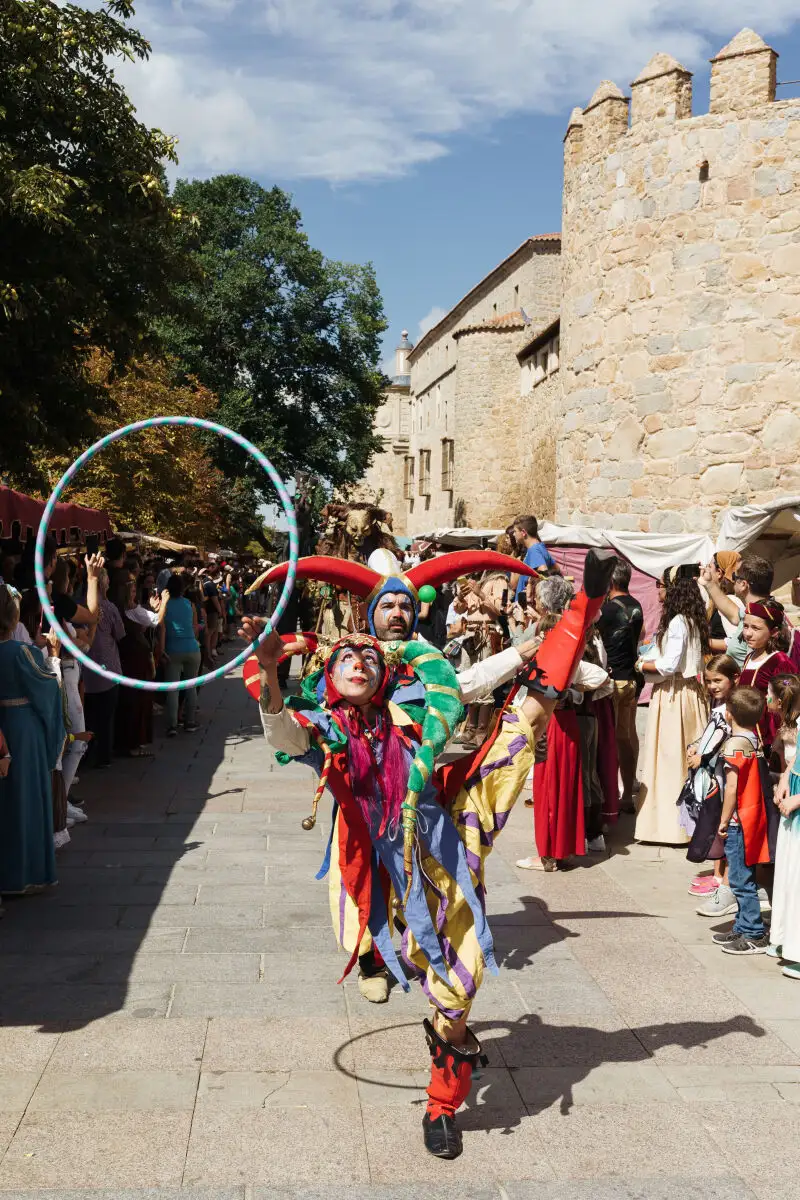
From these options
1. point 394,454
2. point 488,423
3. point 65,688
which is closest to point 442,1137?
point 65,688

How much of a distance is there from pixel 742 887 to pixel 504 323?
129 ft

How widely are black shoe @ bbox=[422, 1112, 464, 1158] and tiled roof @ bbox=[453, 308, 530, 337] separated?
1616 inches

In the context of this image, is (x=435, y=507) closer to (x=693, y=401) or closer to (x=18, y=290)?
(x=693, y=401)

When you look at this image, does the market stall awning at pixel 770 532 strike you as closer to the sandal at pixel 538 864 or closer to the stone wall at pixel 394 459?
the sandal at pixel 538 864

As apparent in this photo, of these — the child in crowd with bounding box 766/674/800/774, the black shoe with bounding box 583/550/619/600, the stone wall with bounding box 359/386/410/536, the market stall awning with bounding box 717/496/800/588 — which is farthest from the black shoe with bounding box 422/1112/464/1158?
the stone wall with bounding box 359/386/410/536

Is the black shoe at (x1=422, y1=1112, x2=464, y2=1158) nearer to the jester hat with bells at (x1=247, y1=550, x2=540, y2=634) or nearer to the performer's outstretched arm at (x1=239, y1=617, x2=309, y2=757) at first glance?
the performer's outstretched arm at (x1=239, y1=617, x2=309, y2=757)

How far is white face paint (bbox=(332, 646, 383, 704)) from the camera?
3.99 meters

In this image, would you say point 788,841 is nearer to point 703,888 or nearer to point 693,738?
point 703,888

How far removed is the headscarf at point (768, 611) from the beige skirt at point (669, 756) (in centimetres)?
168

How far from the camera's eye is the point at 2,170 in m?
11.2

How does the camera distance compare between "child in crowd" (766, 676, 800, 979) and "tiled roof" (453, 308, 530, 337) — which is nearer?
"child in crowd" (766, 676, 800, 979)

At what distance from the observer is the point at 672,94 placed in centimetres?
1675

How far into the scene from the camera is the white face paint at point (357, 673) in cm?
399

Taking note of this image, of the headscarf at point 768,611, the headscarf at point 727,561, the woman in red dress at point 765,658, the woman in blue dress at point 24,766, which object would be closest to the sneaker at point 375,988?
the woman in blue dress at point 24,766
